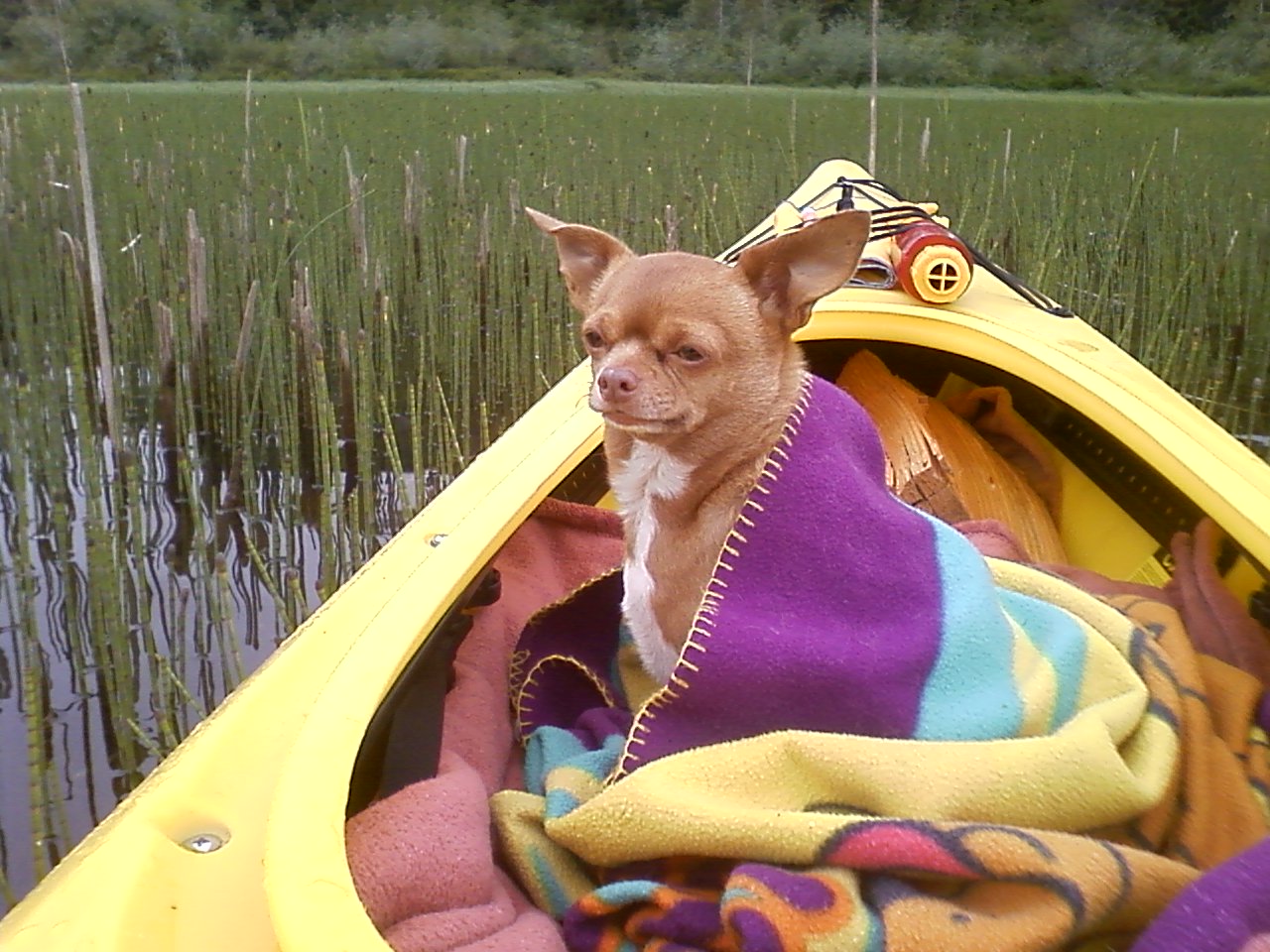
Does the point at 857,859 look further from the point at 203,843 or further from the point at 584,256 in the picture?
the point at 584,256

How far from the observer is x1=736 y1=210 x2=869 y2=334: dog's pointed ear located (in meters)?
1.34

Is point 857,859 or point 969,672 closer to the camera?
point 857,859

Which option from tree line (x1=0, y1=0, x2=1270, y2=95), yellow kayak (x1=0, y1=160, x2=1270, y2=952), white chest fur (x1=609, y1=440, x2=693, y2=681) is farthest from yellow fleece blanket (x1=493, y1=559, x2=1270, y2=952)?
tree line (x1=0, y1=0, x2=1270, y2=95)

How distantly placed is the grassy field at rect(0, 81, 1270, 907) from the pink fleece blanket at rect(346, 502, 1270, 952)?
72cm

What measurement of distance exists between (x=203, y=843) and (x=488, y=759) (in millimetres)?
Answer: 502

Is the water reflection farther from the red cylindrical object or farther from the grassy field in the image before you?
the red cylindrical object

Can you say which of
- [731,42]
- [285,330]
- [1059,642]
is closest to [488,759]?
[1059,642]

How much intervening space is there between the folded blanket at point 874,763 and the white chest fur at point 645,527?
0.39 ft

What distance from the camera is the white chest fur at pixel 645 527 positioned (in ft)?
4.66

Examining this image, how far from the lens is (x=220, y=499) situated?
11.2ft

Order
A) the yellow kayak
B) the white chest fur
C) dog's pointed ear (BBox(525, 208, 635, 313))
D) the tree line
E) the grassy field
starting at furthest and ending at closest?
the tree line, the grassy field, dog's pointed ear (BBox(525, 208, 635, 313)), the white chest fur, the yellow kayak

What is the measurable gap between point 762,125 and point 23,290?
5860 mm

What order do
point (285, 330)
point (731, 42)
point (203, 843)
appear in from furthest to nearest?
point (731, 42), point (285, 330), point (203, 843)

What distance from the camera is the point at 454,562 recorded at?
151cm
